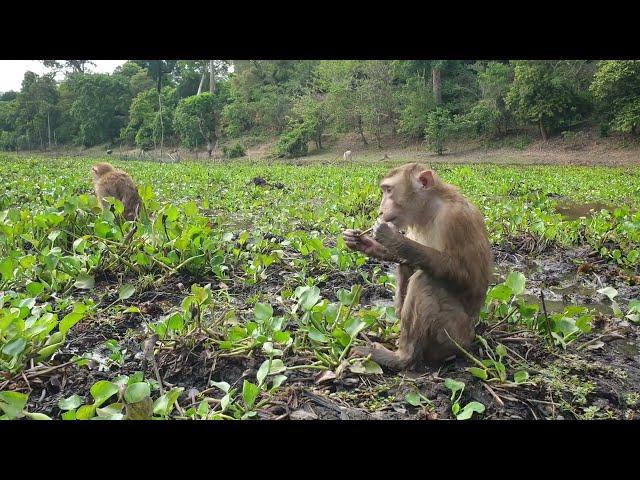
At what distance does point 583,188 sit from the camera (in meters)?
14.5

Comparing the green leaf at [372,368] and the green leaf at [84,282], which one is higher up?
the green leaf at [84,282]

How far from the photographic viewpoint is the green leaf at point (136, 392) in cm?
248

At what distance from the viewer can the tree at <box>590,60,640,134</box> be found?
28389mm

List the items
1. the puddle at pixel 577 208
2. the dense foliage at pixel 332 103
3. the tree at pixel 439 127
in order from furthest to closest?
the tree at pixel 439 127 < the dense foliage at pixel 332 103 < the puddle at pixel 577 208

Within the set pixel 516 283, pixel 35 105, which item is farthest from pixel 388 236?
pixel 35 105

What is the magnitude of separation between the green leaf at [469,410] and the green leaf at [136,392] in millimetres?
1690

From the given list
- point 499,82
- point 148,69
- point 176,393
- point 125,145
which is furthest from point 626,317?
point 148,69

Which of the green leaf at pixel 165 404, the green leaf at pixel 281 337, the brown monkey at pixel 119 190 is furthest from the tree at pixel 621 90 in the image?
the green leaf at pixel 165 404

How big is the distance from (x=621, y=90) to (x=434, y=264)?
33071 mm

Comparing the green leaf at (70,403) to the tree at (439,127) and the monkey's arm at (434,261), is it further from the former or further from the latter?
the tree at (439,127)

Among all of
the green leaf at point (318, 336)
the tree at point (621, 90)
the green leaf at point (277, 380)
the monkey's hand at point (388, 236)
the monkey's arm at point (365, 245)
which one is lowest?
the green leaf at point (277, 380)

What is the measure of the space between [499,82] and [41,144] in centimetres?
4571

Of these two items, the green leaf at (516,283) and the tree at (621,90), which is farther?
the tree at (621,90)

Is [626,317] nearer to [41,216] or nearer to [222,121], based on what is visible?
[41,216]
